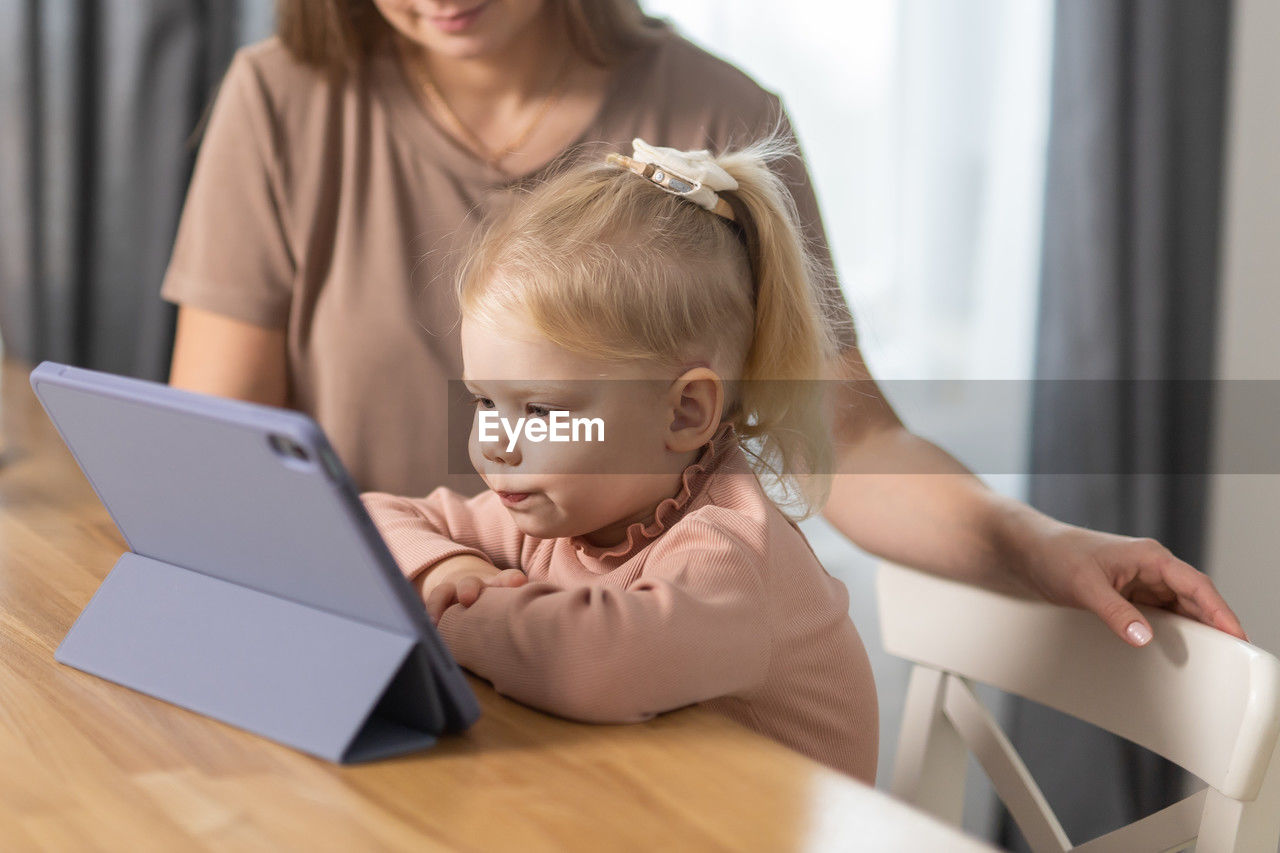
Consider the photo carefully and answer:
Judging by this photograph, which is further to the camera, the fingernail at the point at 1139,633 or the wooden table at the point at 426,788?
the fingernail at the point at 1139,633

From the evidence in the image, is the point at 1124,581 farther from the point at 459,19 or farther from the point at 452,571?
the point at 459,19

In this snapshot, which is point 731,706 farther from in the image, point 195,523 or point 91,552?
point 91,552

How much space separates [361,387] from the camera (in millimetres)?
1268

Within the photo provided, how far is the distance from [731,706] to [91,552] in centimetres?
51

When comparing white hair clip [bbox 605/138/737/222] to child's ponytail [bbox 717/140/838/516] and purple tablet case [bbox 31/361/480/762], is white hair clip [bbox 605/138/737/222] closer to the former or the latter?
child's ponytail [bbox 717/140/838/516]

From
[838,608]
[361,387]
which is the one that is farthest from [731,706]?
[361,387]

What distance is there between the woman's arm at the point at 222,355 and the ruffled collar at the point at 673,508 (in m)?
0.58

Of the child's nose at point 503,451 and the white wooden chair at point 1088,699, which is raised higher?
the child's nose at point 503,451

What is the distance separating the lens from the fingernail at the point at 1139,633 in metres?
0.79

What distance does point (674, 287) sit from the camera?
31.0 inches

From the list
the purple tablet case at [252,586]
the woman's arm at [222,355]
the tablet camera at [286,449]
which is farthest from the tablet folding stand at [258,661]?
the woman's arm at [222,355]

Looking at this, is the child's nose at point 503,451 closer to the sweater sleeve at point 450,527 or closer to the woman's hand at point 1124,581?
the sweater sleeve at point 450,527

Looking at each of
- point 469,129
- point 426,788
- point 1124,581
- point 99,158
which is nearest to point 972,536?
point 1124,581

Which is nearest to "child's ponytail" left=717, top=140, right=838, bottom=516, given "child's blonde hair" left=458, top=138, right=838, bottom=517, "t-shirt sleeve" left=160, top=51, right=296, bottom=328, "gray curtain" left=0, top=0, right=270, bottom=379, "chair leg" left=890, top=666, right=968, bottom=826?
"child's blonde hair" left=458, top=138, right=838, bottom=517
